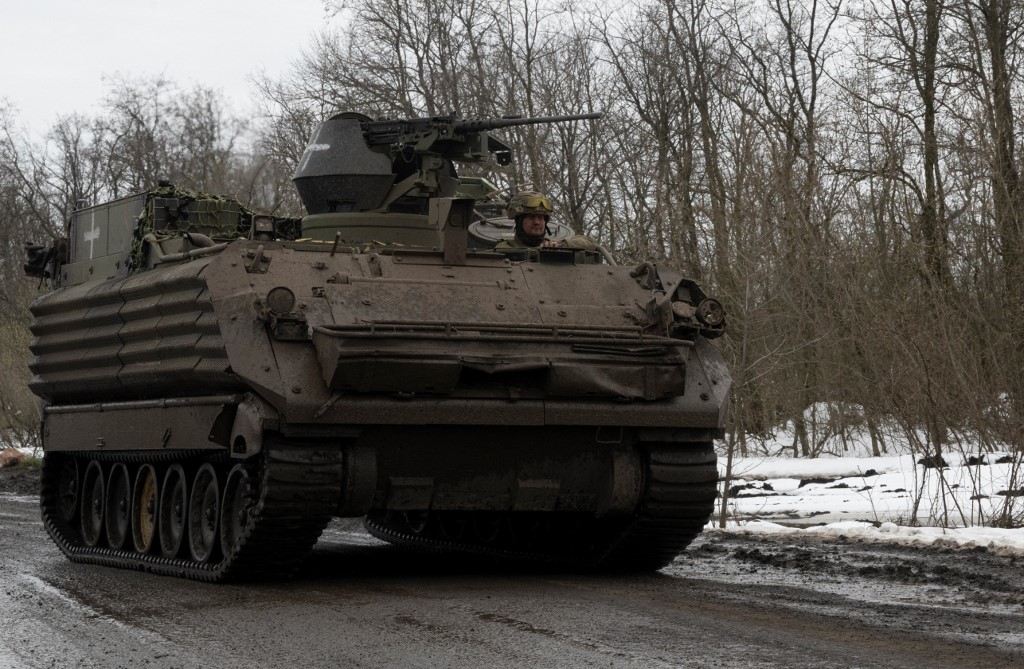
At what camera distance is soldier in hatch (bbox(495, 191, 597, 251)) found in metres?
11.0

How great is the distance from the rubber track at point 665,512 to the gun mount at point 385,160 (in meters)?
3.01

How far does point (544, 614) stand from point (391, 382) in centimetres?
186

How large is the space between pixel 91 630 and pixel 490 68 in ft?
72.0

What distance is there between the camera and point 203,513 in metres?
10.2

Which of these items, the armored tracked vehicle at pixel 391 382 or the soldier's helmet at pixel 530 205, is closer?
the armored tracked vehicle at pixel 391 382

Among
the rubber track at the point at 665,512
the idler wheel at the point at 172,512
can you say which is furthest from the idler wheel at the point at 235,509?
the rubber track at the point at 665,512

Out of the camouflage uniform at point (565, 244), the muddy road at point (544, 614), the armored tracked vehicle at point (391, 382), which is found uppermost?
the camouflage uniform at point (565, 244)

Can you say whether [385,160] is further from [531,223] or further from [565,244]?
[565,244]

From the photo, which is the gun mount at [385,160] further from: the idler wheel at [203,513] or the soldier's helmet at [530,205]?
the idler wheel at [203,513]

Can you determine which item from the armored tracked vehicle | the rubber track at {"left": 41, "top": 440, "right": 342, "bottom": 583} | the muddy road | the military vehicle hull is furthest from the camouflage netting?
the rubber track at {"left": 41, "top": 440, "right": 342, "bottom": 583}

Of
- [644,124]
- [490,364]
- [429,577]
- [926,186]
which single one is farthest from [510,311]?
[644,124]

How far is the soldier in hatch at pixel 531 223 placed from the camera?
10961mm

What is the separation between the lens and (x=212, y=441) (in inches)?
365

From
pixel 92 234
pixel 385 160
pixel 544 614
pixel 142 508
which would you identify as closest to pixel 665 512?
pixel 544 614
